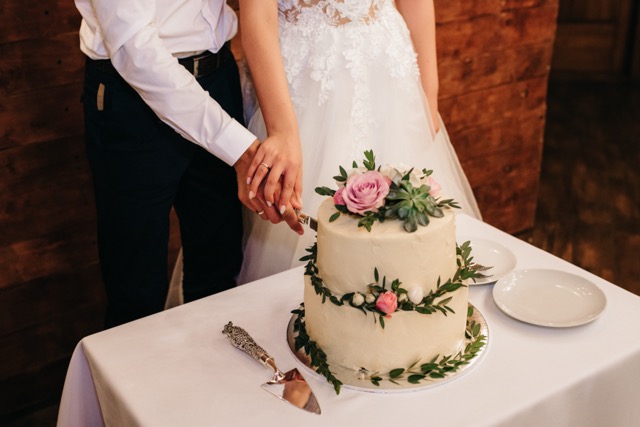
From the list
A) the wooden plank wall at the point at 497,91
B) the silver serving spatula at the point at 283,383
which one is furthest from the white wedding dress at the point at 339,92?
the wooden plank wall at the point at 497,91

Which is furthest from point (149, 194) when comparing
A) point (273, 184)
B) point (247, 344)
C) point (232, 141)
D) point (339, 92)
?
point (247, 344)

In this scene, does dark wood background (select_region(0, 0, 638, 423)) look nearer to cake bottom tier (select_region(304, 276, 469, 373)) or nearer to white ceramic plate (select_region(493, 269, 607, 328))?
cake bottom tier (select_region(304, 276, 469, 373))

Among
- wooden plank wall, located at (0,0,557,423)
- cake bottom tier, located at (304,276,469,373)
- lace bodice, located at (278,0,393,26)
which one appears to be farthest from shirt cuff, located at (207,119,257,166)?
wooden plank wall, located at (0,0,557,423)

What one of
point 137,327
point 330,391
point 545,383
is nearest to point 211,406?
point 330,391

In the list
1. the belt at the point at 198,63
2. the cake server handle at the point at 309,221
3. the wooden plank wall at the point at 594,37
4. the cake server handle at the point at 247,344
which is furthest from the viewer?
the wooden plank wall at the point at 594,37

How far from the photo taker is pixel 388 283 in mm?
1098

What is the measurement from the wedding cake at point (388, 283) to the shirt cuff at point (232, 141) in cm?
48

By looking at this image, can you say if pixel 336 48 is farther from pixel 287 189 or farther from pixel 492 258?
pixel 492 258

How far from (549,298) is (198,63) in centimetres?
97

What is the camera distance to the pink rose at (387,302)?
1065mm

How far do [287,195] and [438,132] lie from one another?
2.60 ft

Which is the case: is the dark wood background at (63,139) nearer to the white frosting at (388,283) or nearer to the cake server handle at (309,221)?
the cake server handle at (309,221)

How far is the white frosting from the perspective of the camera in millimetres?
1085

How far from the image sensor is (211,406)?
3.61 ft
